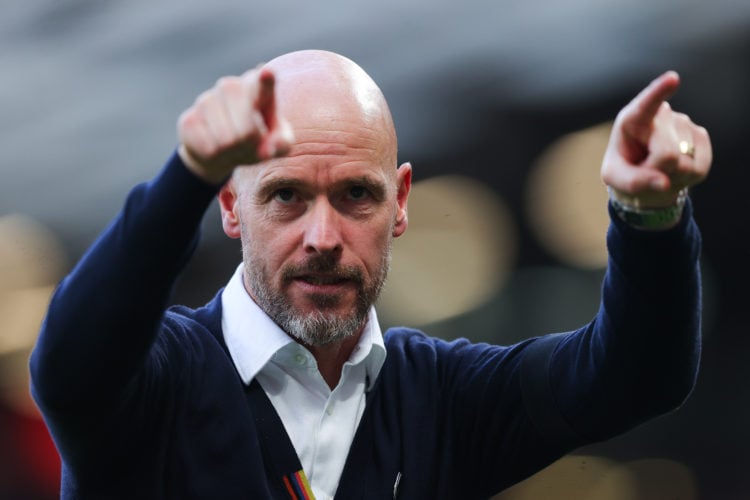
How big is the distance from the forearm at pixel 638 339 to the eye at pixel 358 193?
0.51m

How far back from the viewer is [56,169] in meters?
5.05

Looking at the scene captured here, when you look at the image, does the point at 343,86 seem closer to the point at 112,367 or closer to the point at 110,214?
the point at 112,367

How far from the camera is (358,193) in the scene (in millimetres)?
2340

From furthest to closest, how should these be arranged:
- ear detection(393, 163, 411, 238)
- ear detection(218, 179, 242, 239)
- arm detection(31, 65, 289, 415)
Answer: ear detection(393, 163, 411, 238)
ear detection(218, 179, 242, 239)
arm detection(31, 65, 289, 415)

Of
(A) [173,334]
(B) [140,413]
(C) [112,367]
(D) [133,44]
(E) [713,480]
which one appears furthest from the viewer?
(D) [133,44]

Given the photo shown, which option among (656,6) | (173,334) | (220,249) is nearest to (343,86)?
(173,334)

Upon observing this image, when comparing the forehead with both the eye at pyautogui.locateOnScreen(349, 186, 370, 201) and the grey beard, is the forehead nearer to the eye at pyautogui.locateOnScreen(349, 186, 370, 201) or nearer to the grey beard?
the eye at pyautogui.locateOnScreen(349, 186, 370, 201)

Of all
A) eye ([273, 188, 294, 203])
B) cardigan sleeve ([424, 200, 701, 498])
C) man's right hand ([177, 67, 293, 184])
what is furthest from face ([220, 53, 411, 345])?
man's right hand ([177, 67, 293, 184])

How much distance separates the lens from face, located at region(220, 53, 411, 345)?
7.38 ft

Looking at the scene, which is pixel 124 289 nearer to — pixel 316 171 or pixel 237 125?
pixel 237 125

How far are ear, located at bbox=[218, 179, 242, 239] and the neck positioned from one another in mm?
300

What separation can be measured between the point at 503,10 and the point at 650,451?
6.41 feet

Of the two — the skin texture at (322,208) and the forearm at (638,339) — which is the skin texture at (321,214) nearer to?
the skin texture at (322,208)

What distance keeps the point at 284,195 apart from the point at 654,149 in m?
0.77
